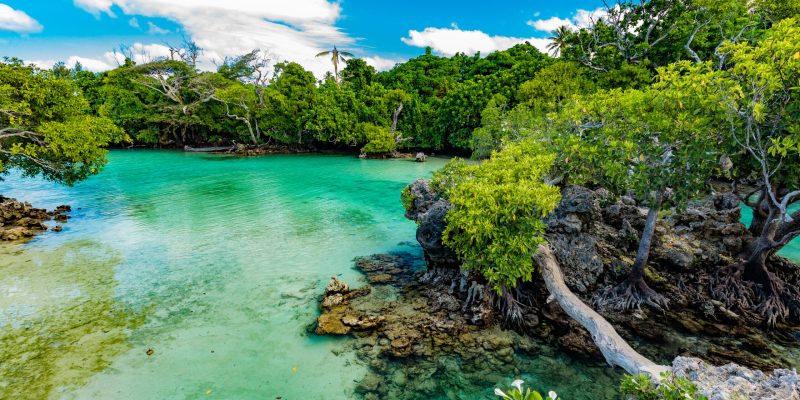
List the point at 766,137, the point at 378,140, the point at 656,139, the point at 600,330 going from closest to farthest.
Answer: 1. the point at 600,330
2. the point at 766,137
3. the point at 656,139
4. the point at 378,140

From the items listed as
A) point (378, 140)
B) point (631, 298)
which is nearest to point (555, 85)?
point (378, 140)

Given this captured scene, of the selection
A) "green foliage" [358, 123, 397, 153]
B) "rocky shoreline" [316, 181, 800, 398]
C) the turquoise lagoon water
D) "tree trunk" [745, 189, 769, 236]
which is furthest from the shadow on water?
"green foliage" [358, 123, 397, 153]

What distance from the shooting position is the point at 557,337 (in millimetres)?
8375

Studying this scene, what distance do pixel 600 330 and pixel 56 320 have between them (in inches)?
479

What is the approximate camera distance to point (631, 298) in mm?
9234

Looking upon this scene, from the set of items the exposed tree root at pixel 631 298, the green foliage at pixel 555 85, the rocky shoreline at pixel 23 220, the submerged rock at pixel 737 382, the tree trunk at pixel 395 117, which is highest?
the green foliage at pixel 555 85

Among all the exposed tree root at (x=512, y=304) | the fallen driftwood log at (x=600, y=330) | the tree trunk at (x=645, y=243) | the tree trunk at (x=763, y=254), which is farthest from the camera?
the tree trunk at (x=763, y=254)

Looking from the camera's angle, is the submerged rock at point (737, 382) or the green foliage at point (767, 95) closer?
the submerged rock at point (737, 382)

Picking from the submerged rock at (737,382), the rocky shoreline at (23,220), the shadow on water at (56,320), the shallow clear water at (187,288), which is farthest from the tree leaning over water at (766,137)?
the rocky shoreline at (23,220)

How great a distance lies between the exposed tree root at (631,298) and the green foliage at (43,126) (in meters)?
20.0

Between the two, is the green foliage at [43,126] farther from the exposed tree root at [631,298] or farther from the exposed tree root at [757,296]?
the exposed tree root at [757,296]

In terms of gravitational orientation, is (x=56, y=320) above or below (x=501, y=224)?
below

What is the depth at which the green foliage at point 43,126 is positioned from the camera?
1480cm

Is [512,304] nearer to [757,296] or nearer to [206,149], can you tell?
[757,296]
